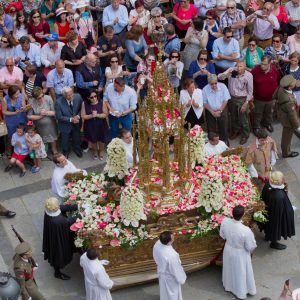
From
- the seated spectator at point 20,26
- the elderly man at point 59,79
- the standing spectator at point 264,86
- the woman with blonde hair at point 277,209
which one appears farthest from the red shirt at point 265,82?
the seated spectator at point 20,26

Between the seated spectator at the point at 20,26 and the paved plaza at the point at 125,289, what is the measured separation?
3.48 m

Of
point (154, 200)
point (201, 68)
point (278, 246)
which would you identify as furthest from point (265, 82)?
point (154, 200)

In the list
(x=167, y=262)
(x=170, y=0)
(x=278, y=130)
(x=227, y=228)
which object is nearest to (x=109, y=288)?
(x=167, y=262)

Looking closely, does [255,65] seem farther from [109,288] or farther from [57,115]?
[109,288]

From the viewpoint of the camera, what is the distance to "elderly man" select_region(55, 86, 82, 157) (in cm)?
1533

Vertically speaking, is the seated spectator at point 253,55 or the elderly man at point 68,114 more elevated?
the seated spectator at point 253,55

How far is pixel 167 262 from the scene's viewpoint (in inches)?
466

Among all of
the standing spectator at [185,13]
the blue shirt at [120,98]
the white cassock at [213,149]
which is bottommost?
the white cassock at [213,149]

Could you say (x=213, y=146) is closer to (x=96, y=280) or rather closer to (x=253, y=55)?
(x=253, y=55)

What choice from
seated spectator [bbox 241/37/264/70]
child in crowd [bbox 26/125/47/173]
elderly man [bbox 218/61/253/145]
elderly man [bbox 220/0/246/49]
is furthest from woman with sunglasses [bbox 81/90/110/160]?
elderly man [bbox 220/0/246/49]

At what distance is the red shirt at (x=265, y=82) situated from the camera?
1575 cm

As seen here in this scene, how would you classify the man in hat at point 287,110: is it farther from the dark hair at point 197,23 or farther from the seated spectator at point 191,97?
the dark hair at point 197,23

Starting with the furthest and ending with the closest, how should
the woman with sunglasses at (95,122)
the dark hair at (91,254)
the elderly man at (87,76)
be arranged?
the elderly man at (87,76) → the woman with sunglasses at (95,122) → the dark hair at (91,254)

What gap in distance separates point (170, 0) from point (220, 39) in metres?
3.51
